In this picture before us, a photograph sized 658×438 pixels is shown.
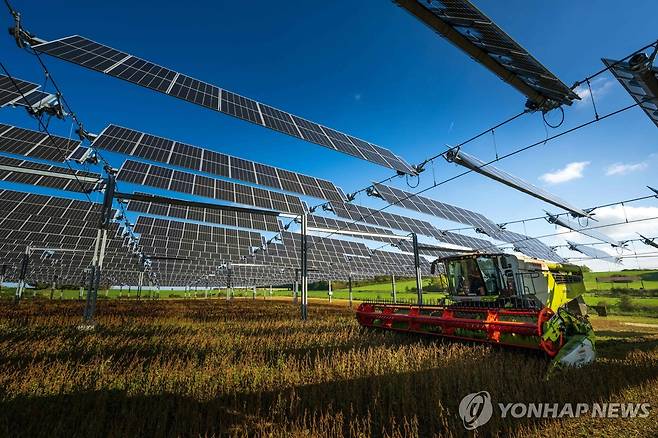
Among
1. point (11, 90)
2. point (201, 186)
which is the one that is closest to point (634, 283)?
point (201, 186)

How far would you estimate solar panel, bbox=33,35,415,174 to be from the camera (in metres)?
9.57

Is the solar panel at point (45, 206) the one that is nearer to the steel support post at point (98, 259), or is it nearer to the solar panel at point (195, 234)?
the solar panel at point (195, 234)

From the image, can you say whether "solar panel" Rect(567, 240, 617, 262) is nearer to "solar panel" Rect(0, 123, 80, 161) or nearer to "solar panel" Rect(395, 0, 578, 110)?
"solar panel" Rect(395, 0, 578, 110)

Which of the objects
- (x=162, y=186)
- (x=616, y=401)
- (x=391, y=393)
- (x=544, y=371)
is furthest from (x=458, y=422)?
(x=162, y=186)

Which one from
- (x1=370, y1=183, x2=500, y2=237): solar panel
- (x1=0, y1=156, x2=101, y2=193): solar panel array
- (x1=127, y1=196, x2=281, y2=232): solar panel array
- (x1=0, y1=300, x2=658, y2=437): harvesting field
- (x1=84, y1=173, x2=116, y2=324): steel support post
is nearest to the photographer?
(x1=0, y1=300, x2=658, y2=437): harvesting field

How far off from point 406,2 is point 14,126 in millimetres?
20857

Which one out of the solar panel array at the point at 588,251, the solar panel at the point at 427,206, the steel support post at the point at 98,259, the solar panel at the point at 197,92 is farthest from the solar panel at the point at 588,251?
the steel support post at the point at 98,259

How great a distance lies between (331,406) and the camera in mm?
3822

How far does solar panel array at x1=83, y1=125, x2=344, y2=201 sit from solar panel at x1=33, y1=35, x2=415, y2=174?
3.84 meters

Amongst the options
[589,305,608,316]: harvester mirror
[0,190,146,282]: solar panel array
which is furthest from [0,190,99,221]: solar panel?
[589,305,608,316]: harvester mirror

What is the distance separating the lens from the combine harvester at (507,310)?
6.40m

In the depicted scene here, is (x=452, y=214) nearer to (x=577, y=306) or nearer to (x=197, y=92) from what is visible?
(x=577, y=306)

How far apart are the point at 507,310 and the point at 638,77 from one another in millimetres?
6090

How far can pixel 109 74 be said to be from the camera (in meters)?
9.52
